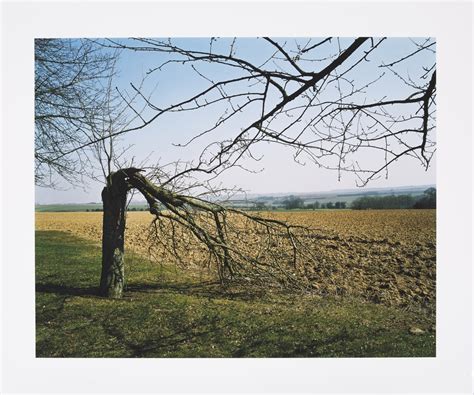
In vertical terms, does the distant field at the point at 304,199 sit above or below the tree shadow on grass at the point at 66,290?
above

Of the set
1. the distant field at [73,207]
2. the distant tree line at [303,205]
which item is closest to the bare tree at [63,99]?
the distant field at [73,207]

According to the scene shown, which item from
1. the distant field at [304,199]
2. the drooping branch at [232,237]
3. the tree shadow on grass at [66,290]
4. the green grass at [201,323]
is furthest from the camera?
the drooping branch at [232,237]

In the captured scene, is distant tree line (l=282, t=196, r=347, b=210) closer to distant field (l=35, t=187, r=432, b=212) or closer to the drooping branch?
distant field (l=35, t=187, r=432, b=212)

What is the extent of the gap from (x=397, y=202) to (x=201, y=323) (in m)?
1.70

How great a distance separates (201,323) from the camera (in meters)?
3.24

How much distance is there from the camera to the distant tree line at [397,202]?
10.4ft

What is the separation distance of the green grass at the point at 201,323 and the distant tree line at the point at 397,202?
2.43 feet

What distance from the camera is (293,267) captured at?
A: 3539mm

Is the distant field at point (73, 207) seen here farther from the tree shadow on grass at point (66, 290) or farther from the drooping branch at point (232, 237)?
the tree shadow on grass at point (66, 290)

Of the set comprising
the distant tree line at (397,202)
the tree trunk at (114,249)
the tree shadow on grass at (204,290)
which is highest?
the distant tree line at (397,202)

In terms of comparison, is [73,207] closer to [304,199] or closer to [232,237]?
[232,237]

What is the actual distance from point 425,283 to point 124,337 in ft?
7.37
